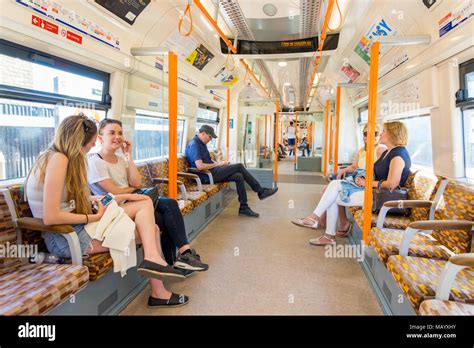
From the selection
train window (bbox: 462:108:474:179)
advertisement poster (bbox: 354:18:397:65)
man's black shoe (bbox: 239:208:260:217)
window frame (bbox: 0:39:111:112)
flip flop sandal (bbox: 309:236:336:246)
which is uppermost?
advertisement poster (bbox: 354:18:397:65)

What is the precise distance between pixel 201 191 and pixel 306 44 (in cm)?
273

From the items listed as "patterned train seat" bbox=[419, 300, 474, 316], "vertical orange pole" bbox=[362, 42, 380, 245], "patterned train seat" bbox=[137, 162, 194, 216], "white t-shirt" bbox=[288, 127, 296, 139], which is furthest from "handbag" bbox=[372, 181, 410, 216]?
"white t-shirt" bbox=[288, 127, 296, 139]

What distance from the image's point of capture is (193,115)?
19.9ft

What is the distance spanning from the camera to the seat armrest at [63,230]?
187 cm

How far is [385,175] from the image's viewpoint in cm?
331

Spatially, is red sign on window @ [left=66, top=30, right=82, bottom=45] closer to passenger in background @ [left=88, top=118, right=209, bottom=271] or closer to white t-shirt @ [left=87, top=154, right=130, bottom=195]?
passenger in background @ [left=88, top=118, right=209, bottom=271]

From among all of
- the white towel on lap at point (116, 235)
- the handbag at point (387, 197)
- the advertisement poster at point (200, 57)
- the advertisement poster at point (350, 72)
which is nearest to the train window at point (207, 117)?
the advertisement poster at point (200, 57)

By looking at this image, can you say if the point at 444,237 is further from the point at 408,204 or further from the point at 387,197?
the point at 387,197

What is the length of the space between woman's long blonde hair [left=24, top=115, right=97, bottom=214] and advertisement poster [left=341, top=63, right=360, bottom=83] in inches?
A: 210

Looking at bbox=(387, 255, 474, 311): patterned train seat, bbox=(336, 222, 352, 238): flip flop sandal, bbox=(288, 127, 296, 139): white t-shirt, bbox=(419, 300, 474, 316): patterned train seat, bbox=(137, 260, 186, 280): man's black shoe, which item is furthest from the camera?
bbox=(288, 127, 296, 139): white t-shirt

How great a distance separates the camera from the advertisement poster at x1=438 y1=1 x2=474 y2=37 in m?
2.44
